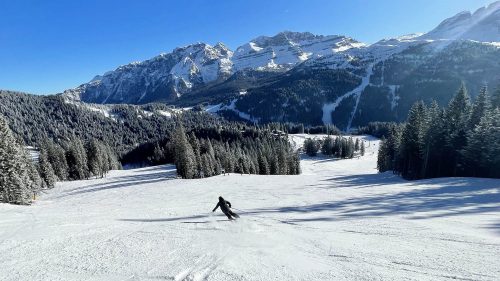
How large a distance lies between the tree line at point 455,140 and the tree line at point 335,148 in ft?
352

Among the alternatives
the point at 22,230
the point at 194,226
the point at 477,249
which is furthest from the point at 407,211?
the point at 22,230

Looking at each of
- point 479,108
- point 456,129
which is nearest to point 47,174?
point 456,129

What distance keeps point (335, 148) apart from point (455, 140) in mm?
126203

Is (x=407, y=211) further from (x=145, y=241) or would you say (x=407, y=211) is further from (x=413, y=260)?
(x=145, y=241)

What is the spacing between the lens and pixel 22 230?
51.7 feet

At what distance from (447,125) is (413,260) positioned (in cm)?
4824

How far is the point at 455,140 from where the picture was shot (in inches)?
1965

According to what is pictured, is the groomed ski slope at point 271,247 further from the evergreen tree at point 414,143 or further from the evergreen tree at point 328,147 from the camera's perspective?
the evergreen tree at point 328,147

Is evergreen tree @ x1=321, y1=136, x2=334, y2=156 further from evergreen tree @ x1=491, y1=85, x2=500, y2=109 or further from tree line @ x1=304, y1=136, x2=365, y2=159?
evergreen tree @ x1=491, y1=85, x2=500, y2=109

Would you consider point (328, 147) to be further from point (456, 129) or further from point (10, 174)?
point (10, 174)

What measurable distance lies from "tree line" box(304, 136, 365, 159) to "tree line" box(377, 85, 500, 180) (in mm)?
107253

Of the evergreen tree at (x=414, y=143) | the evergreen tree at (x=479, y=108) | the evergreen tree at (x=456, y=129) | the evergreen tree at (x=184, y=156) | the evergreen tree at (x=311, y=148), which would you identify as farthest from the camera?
the evergreen tree at (x=311, y=148)

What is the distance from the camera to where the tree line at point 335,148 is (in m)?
171

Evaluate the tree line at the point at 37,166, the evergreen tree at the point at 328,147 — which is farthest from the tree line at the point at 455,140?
the evergreen tree at the point at 328,147
